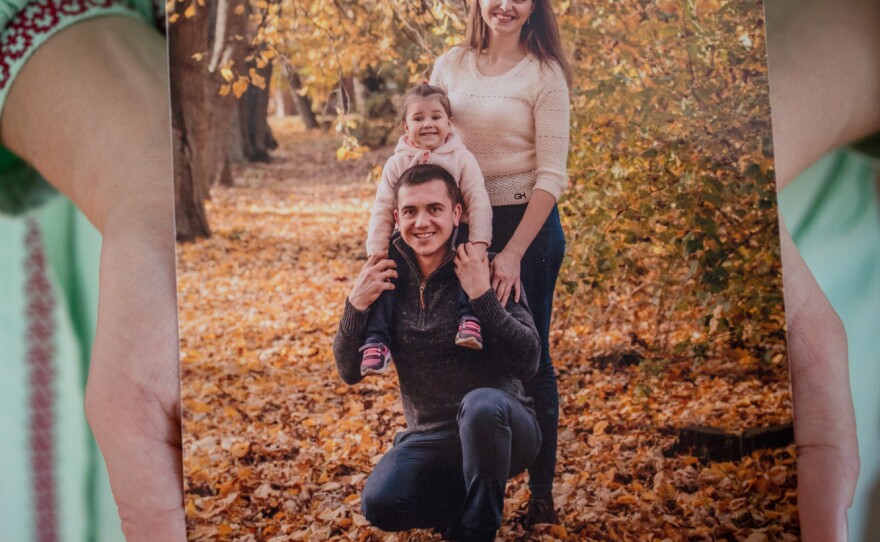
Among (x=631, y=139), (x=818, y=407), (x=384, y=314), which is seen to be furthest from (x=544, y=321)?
(x=818, y=407)

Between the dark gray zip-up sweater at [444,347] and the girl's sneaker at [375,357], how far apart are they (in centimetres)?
2

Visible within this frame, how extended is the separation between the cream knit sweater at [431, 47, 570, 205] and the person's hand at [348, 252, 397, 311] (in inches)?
11.2

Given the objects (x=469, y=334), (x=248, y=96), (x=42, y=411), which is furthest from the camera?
(x=42, y=411)

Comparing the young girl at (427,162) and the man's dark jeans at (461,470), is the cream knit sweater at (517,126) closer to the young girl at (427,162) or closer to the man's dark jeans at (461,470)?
the young girl at (427,162)

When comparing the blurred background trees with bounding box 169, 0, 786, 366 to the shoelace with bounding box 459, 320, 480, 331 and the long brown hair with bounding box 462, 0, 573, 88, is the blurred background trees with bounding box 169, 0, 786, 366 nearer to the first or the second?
the long brown hair with bounding box 462, 0, 573, 88

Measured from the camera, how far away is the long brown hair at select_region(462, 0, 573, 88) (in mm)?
1677

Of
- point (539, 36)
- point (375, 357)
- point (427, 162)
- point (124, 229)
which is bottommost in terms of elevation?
point (375, 357)

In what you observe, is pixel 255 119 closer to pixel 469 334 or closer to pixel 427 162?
pixel 427 162

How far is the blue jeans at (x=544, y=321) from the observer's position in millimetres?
1682

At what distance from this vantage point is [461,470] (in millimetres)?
1666

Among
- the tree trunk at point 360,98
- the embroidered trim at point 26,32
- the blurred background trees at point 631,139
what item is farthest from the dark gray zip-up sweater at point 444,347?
the embroidered trim at point 26,32

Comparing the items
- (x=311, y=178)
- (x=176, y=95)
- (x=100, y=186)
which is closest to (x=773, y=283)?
(x=311, y=178)

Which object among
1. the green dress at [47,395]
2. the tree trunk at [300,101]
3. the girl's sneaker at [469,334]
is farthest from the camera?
the green dress at [47,395]

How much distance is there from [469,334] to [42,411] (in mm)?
1138
